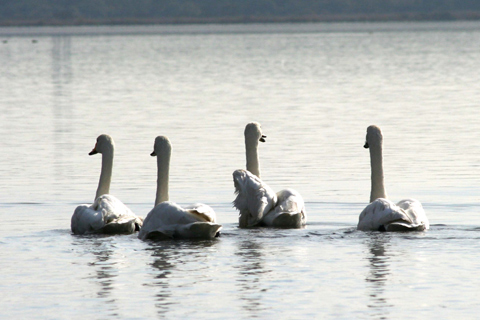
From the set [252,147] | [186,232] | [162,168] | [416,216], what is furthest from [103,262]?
[252,147]

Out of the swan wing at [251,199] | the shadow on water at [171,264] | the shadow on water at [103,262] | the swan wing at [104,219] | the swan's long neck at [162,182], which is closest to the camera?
the shadow on water at [171,264]

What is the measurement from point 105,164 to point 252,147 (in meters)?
2.12

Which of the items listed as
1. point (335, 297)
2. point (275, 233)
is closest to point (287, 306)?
point (335, 297)

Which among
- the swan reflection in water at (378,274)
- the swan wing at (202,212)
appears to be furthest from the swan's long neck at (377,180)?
the swan wing at (202,212)

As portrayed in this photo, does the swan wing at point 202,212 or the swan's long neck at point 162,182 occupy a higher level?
the swan's long neck at point 162,182

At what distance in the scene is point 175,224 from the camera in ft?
48.4

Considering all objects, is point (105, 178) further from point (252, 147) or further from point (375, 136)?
point (375, 136)

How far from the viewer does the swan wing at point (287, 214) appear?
1584 cm

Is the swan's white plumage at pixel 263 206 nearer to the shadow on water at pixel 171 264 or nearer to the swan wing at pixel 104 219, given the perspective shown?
the shadow on water at pixel 171 264

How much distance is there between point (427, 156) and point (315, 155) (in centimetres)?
215

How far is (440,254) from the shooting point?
45.8ft

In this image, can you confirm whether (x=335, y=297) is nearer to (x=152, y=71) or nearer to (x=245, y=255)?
(x=245, y=255)

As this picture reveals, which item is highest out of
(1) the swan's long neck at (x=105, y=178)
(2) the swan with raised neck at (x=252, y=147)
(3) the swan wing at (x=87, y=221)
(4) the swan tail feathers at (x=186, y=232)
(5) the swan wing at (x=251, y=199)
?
(2) the swan with raised neck at (x=252, y=147)

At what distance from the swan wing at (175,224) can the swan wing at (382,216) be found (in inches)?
74.5
